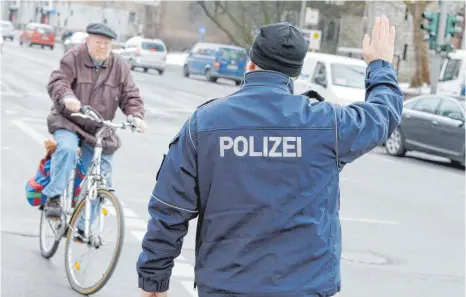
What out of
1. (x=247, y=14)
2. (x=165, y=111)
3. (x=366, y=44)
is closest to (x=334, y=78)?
(x=165, y=111)

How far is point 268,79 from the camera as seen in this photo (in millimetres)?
3604

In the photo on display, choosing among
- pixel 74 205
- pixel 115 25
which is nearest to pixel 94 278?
pixel 74 205

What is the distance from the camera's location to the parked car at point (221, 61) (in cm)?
4512

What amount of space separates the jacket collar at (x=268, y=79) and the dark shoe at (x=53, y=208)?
4.06m

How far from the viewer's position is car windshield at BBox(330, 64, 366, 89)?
79.4 feet

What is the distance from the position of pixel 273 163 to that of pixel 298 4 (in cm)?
6319

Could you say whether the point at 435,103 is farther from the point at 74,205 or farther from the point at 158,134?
the point at 74,205

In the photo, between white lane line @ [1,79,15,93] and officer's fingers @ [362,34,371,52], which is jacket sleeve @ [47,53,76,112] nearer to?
officer's fingers @ [362,34,371,52]

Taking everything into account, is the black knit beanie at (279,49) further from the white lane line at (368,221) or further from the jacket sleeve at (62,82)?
the white lane line at (368,221)

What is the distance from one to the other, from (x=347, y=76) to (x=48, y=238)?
682 inches

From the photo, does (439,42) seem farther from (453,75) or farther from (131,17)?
(131,17)

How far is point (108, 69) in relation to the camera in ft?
24.6

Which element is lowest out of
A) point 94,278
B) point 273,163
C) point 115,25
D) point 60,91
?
point 115,25

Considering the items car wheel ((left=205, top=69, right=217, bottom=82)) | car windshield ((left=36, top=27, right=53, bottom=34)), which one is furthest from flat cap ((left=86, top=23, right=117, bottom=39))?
car windshield ((left=36, top=27, right=53, bottom=34))
